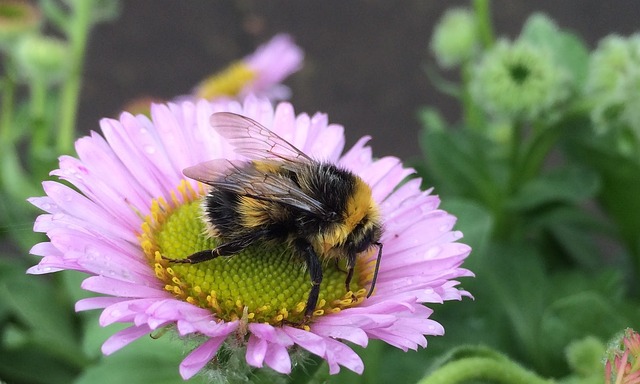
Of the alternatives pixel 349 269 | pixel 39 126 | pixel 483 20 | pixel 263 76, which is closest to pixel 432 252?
pixel 349 269

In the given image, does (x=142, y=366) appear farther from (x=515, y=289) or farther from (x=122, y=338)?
(x=515, y=289)

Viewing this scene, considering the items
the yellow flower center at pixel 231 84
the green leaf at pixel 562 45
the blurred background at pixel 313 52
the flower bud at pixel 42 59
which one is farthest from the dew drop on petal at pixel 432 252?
the blurred background at pixel 313 52

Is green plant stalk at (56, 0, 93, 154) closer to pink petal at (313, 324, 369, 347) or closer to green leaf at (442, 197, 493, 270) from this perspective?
green leaf at (442, 197, 493, 270)

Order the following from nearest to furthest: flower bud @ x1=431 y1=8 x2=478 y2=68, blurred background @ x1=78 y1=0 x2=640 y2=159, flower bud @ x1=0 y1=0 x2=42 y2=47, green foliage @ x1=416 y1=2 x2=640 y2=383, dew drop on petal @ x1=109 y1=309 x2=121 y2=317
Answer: dew drop on petal @ x1=109 y1=309 x2=121 y2=317, green foliage @ x1=416 y1=2 x2=640 y2=383, flower bud @ x1=431 y1=8 x2=478 y2=68, flower bud @ x1=0 y1=0 x2=42 y2=47, blurred background @ x1=78 y1=0 x2=640 y2=159

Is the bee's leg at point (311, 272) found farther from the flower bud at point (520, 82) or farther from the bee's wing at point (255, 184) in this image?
the flower bud at point (520, 82)

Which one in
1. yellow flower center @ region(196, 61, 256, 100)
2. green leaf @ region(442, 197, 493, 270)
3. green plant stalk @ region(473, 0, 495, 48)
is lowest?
green leaf @ region(442, 197, 493, 270)

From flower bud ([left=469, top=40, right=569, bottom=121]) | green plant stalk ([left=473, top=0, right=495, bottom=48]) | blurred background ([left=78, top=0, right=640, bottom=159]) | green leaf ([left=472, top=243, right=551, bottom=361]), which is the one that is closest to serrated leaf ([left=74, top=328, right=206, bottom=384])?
green leaf ([left=472, top=243, right=551, bottom=361])

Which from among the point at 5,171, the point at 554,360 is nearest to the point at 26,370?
the point at 5,171

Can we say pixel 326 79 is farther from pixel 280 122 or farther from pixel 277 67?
pixel 280 122
